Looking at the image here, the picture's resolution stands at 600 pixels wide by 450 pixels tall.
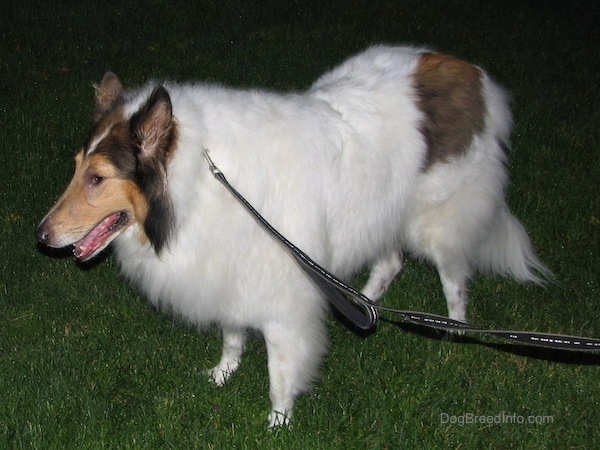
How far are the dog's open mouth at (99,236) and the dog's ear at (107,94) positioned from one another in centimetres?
46

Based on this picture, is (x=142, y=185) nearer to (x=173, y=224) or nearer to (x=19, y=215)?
(x=173, y=224)

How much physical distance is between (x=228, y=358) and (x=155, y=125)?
5.38ft

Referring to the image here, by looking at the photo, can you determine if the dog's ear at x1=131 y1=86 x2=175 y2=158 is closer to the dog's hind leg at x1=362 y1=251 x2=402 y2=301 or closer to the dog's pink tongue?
the dog's pink tongue

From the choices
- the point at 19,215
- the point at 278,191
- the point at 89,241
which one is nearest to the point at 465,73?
the point at 278,191

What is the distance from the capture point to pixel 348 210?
370cm

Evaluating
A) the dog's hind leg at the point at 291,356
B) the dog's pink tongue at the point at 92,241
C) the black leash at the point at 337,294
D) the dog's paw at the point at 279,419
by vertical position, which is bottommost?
the dog's paw at the point at 279,419

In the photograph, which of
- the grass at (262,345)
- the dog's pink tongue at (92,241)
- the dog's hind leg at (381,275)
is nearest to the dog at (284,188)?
the dog's pink tongue at (92,241)

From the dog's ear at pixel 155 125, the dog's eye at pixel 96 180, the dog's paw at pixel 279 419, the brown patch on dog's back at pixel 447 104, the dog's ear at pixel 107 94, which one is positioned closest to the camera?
the dog's ear at pixel 155 125

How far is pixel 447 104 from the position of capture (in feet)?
13.0

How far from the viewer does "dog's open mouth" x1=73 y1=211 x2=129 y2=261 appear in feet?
10.5

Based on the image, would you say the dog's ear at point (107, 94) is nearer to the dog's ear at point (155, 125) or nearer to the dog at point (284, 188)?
the dog at point (284, 188)

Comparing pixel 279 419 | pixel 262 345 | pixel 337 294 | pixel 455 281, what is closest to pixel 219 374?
pixel 262 345

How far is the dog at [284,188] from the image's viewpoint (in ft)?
10.3

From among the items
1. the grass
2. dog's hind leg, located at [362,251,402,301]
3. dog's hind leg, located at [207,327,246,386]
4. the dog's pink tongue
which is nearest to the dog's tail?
the grass
